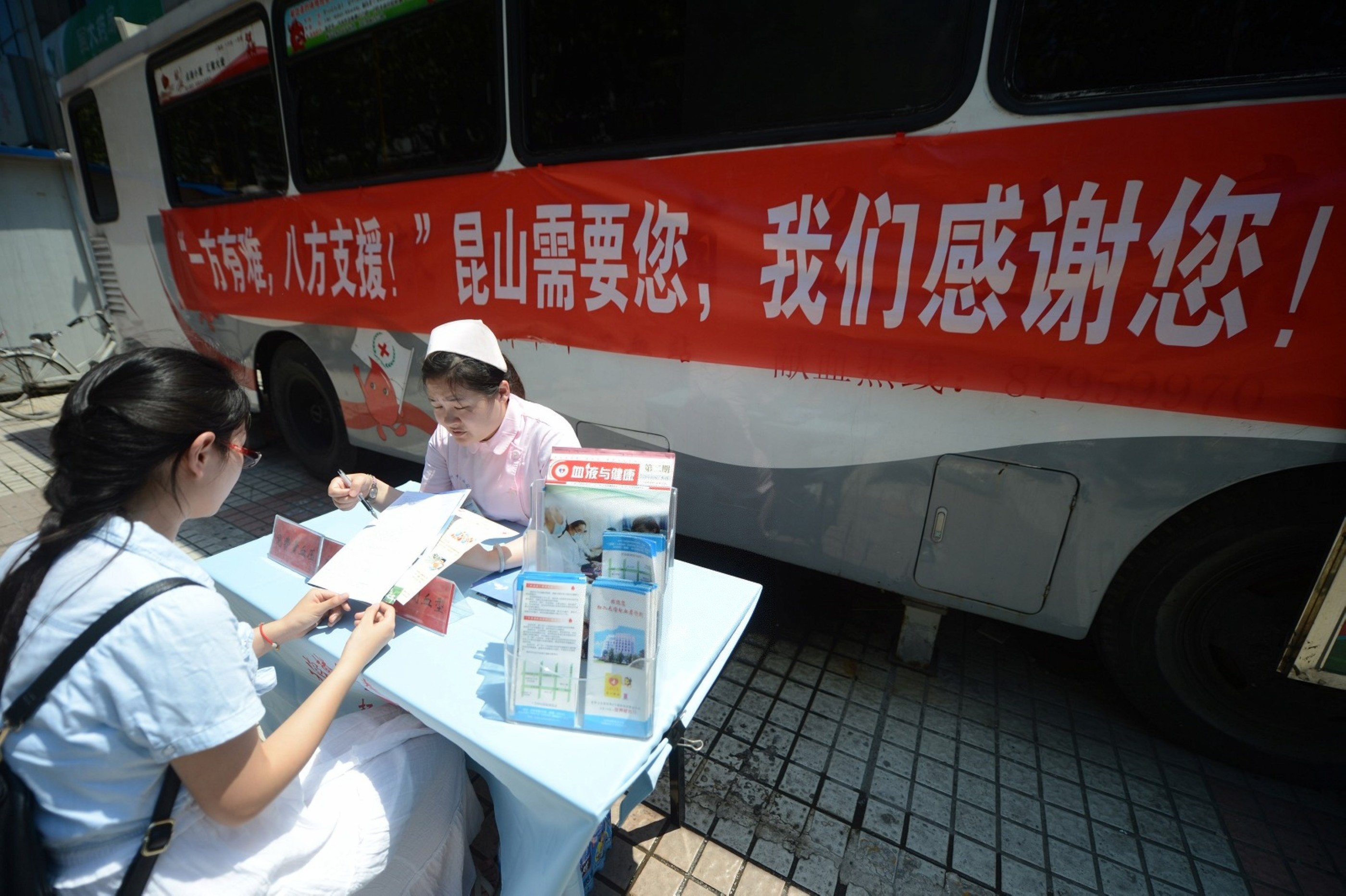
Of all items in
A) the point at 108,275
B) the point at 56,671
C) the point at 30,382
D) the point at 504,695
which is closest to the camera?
the point at 56,671

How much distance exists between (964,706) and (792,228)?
2.03m

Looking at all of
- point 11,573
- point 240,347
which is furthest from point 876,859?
point 240,347

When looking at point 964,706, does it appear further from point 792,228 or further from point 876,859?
point 792,228

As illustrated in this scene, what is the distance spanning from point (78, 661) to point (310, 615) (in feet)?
1.80

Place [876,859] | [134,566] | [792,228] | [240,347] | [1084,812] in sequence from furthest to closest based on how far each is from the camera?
[240,347] < [792,228] < [1084,812] < [876,859] < [134,566]

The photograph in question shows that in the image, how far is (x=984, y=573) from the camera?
84.6 inches

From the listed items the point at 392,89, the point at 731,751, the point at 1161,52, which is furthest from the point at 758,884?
the point at 392,89

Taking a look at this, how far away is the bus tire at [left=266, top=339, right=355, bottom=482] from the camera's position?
12.9ft

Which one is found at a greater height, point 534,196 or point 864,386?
point 534,196

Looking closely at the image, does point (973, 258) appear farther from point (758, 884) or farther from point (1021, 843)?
point (758, 884)

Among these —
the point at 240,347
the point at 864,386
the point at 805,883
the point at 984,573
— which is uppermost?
the point at 864,386

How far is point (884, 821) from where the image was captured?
1907mm

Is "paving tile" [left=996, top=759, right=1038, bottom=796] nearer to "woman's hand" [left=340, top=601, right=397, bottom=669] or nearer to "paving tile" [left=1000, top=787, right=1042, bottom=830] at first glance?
"paving tile" [left=1000, top=787, right=1042, bottom=830]

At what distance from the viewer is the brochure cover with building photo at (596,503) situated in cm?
125
